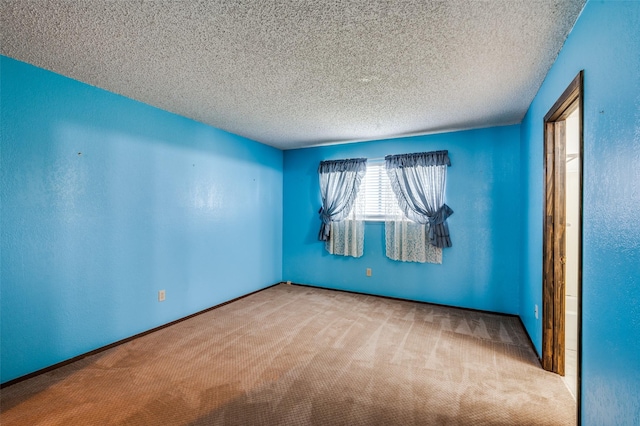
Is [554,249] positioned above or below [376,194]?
below

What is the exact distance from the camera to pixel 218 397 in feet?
6.24

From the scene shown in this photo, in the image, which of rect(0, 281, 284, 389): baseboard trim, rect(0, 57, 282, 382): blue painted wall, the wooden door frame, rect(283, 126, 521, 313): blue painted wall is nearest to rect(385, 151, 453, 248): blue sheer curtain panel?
rect(283, 126, 521, 313): blue painted wall

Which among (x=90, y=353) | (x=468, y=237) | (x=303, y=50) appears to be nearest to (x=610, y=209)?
(x=303, y=50)

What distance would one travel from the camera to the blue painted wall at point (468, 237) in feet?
11.5

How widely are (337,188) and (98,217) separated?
298cm

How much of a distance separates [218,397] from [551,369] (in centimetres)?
248

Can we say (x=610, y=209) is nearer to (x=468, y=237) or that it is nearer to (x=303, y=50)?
(x=303, y=50)

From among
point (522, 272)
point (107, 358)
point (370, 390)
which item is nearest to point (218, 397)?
point (370, 390)

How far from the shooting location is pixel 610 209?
1198 millimetres

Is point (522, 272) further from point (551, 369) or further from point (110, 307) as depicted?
point (110, 307)

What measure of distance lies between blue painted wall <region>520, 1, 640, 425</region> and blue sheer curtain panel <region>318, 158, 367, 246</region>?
9.27 ft

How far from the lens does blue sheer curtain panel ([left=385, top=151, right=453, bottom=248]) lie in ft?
12.4

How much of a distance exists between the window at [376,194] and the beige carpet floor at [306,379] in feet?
5.20

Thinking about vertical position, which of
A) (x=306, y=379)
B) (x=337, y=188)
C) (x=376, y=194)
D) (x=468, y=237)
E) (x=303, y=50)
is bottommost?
(x=306, y=379)
